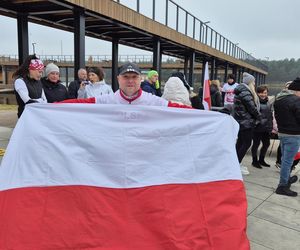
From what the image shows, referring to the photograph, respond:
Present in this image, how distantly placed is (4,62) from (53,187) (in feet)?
157

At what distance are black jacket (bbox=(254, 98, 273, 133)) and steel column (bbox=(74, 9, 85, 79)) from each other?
4.82 meters

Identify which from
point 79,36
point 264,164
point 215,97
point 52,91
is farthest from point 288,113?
point 79,36

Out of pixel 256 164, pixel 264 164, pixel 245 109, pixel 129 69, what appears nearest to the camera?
pixel 129 69

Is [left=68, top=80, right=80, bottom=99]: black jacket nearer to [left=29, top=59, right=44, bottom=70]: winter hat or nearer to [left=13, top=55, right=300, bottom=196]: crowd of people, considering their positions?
[left=13, top=55, right=300, bottom=196]: crowd of people

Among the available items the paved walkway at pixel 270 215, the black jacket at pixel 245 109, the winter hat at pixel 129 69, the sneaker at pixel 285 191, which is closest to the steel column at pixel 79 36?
the black jacket at pixel 245 109

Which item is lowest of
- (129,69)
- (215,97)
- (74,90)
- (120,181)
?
(120,181)

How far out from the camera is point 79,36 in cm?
895

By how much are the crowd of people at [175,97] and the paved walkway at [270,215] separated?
0.27 m

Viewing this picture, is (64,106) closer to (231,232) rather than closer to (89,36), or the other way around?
(231,232)

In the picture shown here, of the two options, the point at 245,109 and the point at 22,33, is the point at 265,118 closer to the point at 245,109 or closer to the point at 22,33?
the point at 245,109

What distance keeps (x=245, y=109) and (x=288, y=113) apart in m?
1.11

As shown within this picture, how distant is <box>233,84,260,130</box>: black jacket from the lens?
19.0 feet

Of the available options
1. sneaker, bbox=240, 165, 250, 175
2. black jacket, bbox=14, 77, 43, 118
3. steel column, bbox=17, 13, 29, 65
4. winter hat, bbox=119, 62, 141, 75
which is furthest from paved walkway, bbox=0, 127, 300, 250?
steel column, bbox=17, 13, 29, 65

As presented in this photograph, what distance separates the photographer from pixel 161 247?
2.35 m
